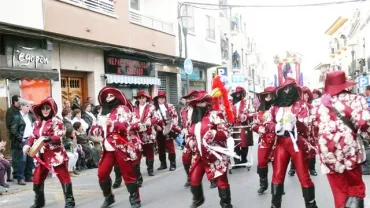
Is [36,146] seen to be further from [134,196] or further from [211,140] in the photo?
[211,140]

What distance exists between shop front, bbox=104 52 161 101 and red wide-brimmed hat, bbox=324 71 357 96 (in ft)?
39.6

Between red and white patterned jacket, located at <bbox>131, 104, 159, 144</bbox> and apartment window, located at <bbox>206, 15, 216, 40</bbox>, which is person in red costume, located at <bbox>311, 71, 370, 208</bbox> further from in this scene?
apartment window, located at <bbox>206, 15, 216, 40</bbox>

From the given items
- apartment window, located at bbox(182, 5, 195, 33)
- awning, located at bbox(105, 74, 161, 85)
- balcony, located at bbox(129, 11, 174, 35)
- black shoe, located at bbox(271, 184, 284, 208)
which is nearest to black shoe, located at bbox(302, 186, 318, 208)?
black shoe, located at bbox(271, 184, 284, 208)

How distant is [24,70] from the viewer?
39.8 ft

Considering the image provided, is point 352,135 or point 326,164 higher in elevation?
point 352,135

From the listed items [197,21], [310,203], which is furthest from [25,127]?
[197,21]

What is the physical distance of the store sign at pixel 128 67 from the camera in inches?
663

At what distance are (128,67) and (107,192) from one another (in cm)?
1105

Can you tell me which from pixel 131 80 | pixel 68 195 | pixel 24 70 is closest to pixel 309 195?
pixel 68 195

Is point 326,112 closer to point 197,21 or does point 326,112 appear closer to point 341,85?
point 341,85

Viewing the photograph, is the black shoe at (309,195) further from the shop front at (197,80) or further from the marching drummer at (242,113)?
the shop front at (197,80)

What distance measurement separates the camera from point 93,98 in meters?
15.8

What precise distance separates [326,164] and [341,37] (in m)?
57.8

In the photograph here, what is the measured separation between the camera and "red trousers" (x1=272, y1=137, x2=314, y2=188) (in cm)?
609
